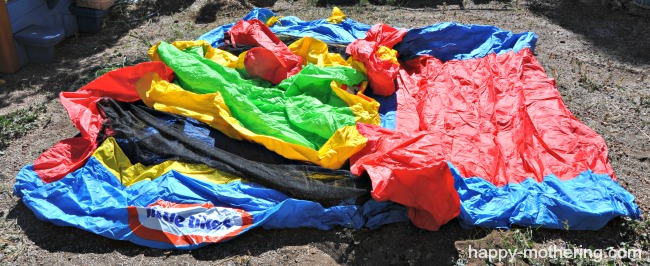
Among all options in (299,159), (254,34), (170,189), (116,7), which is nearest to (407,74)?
(254,34)

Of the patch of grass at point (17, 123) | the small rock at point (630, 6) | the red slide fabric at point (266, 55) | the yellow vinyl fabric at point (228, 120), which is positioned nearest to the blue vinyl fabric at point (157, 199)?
the yellow vinyl fabric at point (228, 120)

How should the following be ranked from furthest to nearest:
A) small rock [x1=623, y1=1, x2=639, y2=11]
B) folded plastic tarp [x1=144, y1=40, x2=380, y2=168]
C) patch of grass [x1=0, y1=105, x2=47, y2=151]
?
small rock [x1=623, y1=1, x2=639, y2=11] < patch of grass [x1=0, y1=105, x2=47, y2=151] < folded plastic tarp [x1=144, y1=40, x2=380, y2=168]

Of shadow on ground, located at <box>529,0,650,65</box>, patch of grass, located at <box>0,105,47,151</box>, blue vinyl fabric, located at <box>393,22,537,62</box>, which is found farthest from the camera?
shadow on ground, located at <box>529,0,650,65</box>

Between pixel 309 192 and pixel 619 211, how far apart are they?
180cm

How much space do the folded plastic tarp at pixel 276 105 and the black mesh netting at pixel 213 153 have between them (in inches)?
2.8

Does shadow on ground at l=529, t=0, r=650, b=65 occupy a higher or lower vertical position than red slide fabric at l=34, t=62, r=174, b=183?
higher

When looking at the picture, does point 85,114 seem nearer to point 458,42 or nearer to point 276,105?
point 276,105

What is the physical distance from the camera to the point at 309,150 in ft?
12.0

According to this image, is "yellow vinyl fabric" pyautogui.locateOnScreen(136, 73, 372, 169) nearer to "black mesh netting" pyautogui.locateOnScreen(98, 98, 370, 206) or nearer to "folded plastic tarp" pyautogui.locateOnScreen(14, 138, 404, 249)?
"black mesh netting" pyautogui.locateOnScreen(98, 98, 370, 206)

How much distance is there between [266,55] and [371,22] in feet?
6.53

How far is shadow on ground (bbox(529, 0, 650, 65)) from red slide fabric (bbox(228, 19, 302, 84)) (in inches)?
124

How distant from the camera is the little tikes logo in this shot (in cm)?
319

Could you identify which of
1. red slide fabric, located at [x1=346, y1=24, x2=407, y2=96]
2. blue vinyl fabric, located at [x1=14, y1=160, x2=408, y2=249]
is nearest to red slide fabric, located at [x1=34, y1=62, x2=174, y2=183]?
blue vinyl fabric, located at [x1=14, y1=160, x2=408, y2=249]

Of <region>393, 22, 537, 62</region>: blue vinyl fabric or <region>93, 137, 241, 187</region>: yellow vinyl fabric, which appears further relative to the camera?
<region>393, 22, 537, 62</region>: blue vinyl fabric
